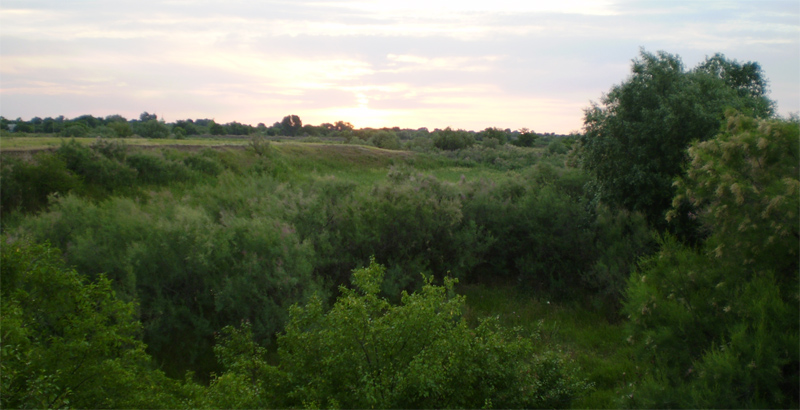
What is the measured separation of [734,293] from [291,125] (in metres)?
85.7

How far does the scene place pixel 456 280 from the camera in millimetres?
5316

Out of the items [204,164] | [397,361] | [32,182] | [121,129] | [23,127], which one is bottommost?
[397,361]

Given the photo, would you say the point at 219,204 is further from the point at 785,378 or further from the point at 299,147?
the point at 299,147

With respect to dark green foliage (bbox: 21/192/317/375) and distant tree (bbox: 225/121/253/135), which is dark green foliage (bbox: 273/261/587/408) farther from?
distant tree (bbox: 225/121/253/135)

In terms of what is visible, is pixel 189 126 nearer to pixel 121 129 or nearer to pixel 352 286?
pixel 121 129

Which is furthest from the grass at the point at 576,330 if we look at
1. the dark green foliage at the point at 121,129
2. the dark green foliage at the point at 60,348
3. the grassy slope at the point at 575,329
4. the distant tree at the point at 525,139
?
the distant tree at the point at 525,139

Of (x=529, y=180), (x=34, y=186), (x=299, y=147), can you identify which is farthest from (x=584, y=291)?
(x=299, y=147)

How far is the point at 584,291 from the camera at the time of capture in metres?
11.5

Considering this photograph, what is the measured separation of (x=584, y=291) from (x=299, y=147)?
31.5 meters

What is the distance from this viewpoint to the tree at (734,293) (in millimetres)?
4355

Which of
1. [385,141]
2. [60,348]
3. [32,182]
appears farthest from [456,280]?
[385,141]

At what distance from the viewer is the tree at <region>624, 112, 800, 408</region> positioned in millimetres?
4355

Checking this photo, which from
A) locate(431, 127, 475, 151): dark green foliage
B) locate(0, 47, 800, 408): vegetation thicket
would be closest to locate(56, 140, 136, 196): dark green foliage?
locate(0, 47, 800, 408): vegetation thicket

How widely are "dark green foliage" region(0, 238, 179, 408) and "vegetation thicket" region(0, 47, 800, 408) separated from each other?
0.9 inches
